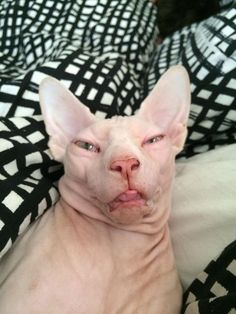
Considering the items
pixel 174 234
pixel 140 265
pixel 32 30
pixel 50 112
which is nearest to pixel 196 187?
pixel 174 234

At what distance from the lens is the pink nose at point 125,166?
0.62 meters

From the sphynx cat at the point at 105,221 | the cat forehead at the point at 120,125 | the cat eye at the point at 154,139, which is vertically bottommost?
the sphynx cat at the point at 105,221

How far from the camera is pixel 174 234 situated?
875 millimetres

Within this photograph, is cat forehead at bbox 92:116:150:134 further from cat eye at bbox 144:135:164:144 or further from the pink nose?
the pink nose

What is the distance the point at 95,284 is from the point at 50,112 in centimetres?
35

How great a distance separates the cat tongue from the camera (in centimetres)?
64

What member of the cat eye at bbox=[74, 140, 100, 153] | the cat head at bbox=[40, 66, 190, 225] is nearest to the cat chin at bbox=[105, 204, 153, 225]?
the cat head at bbox=[40, 66, 190, 225]

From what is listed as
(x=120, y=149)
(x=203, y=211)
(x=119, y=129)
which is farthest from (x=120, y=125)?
(x=203, y=211)

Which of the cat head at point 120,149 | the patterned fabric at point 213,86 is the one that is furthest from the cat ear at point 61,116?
the patterned fabric at point 213,86

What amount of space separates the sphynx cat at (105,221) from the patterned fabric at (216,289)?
52 mm

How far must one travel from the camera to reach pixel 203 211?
0.84m

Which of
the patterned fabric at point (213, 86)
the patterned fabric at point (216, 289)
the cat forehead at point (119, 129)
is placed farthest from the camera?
the patterned fabric at point (213, 86)

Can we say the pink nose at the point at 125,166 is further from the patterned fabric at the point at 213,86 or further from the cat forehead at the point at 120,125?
the patterned fabric at the point at 213,86

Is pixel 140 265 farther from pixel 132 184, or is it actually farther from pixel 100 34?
pixel 100 34
